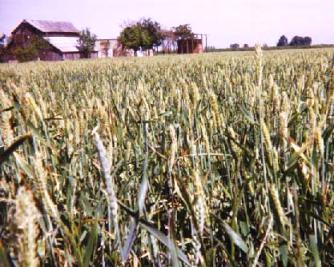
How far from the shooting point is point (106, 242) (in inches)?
37.9

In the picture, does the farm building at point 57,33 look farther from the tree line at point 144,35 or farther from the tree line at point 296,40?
the tree line at point 296,40

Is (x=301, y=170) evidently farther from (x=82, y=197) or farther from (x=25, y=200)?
(x=25, y=200)

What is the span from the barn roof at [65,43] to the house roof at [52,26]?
39.4 inches

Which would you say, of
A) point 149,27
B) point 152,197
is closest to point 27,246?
point 152,197

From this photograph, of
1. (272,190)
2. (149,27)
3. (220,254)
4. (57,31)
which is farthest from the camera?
(57,31)

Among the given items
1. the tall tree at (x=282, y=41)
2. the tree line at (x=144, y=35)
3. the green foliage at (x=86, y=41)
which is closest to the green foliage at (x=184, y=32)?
the tree line at (x=144, y=35)

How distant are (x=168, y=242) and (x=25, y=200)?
0.93 ft

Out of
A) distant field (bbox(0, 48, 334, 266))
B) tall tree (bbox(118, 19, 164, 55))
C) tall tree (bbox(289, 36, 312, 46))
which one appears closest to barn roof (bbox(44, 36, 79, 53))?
tall tree (bbox(118, 19, 164, 55))

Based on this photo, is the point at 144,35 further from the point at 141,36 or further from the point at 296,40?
the point at 296,40

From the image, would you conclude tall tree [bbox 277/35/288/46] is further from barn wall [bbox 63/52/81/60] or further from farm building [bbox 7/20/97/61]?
barn wall [bbox 63/52/81/60]

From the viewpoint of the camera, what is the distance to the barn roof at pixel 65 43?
45.2 m

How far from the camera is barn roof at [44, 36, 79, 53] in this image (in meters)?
45.2

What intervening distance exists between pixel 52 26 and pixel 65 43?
256 centimetres

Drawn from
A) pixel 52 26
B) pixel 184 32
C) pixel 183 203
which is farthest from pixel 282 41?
pixel 183 203
